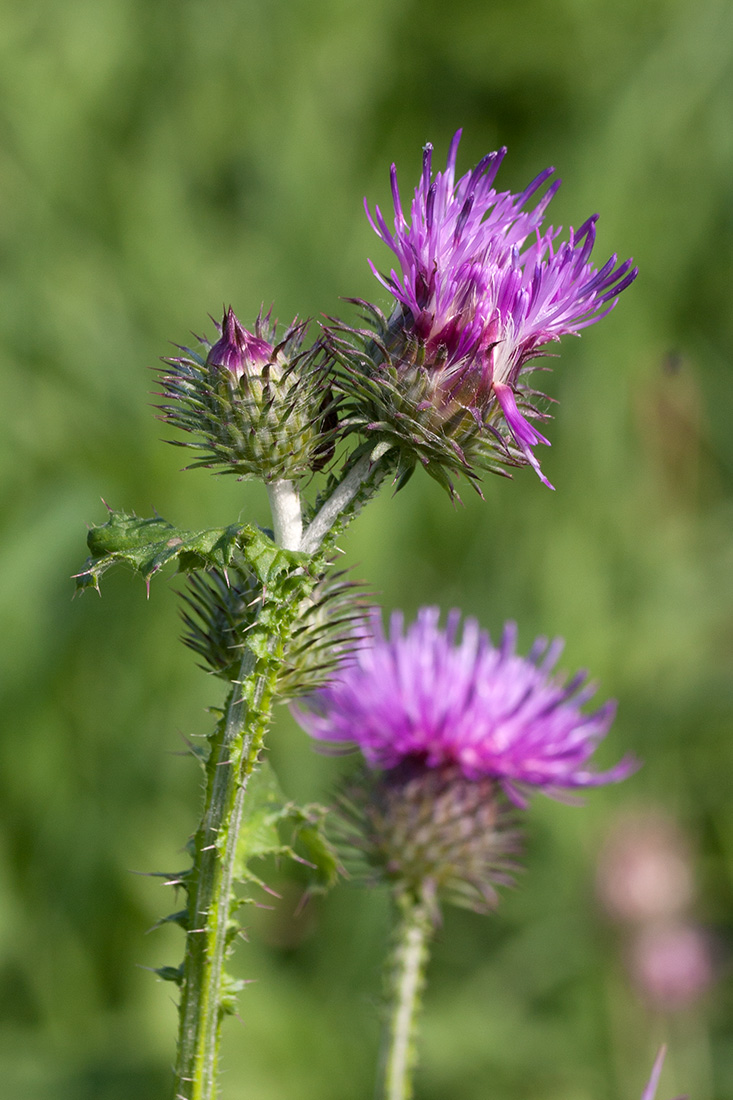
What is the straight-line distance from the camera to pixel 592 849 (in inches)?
182

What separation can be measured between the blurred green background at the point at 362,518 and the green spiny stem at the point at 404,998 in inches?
59.6

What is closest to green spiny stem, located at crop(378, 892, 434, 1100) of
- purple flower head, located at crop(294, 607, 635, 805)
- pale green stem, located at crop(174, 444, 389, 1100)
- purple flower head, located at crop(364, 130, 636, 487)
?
purple flower head, located at crop(294, 607, 635, 805)

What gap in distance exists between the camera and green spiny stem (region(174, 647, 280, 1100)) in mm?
1534

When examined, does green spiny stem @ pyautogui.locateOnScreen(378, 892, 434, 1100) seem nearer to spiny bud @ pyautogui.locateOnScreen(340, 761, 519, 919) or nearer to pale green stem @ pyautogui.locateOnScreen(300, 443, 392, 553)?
spiny bud @ pyautogui.locateOnScreen(340, 761, 519, 919)

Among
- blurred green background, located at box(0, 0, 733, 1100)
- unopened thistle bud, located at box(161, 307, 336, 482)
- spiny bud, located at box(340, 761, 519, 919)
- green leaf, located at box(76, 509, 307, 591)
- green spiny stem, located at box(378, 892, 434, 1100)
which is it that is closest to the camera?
green leaf, located at box(76, 509, 307, 591)

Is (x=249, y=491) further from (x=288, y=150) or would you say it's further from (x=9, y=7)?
(x=9, y=7)

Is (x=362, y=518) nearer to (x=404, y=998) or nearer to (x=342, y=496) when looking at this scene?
(x=404, y=998)

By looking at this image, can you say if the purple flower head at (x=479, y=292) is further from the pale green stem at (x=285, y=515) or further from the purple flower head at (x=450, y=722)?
the purple flower head at (x=450, y=722)

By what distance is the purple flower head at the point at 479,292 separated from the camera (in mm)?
1636

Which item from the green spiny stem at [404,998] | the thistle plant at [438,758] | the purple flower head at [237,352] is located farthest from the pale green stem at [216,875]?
the thistle plant at [438,758]

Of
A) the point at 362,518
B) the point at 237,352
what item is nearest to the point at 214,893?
the point at 237,352

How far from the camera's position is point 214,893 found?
5.10 feet

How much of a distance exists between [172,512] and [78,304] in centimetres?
101

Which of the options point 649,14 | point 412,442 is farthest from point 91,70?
point 412,442
